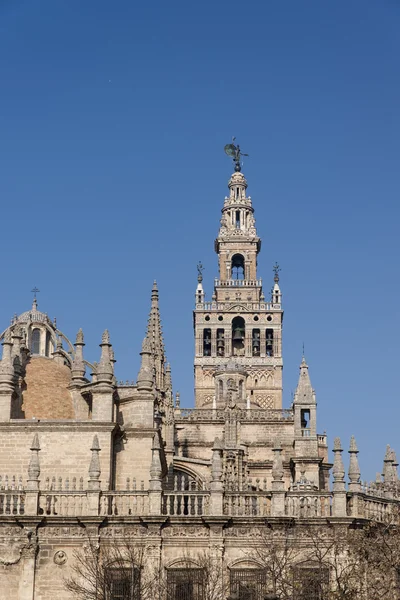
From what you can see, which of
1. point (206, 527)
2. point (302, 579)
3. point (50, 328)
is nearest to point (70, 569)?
point (206, 527)

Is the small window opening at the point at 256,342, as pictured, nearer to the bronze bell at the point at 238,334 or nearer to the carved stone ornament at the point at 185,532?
the bronze bell at the point at 238,334

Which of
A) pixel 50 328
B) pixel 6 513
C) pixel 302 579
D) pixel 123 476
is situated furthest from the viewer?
pixel 50 328

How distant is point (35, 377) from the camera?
46000 mm

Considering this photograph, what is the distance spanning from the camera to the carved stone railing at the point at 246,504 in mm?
38750

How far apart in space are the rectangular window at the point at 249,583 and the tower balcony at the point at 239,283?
52.0 meters

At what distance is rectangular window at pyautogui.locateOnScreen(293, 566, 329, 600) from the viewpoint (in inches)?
1403

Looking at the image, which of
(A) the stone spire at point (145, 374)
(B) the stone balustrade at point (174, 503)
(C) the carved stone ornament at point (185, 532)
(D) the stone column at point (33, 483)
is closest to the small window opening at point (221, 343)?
(A) the stone spire at point (145, 374)

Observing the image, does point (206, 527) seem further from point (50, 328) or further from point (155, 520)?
point (50, 328)

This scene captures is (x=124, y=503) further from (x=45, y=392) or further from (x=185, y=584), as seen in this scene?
(x=45, y=392)

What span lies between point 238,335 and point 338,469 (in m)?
48.6

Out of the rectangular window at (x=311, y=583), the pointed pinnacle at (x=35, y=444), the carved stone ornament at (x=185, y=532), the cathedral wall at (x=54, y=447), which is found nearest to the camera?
the rectangular window at (x=311, y=583)

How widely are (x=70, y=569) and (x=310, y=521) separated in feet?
25.9

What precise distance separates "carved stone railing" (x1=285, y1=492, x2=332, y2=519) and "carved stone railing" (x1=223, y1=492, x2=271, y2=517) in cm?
69

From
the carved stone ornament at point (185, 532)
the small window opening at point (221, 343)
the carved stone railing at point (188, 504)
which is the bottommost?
the carved stone ornament at point (185, 532)
